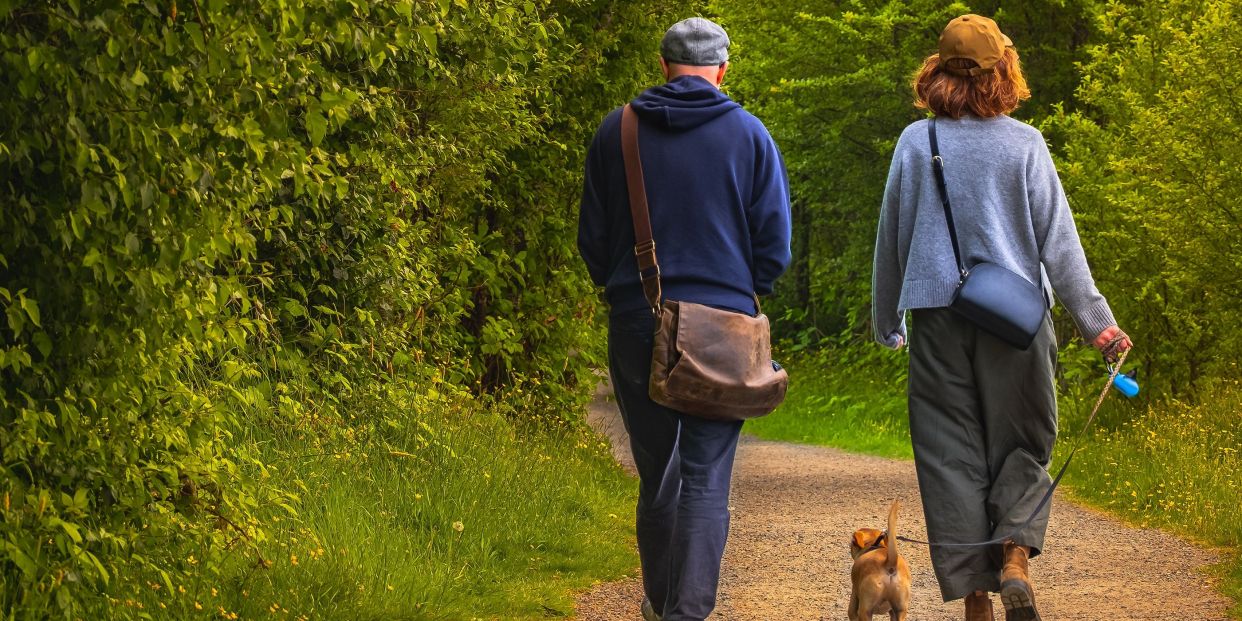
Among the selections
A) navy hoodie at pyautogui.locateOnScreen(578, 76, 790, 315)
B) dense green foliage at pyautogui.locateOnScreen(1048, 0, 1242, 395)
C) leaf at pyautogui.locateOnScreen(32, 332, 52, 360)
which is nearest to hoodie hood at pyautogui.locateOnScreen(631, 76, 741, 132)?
navy hoodie at pyautogui.locateOnScreen(578, 76, 790, 315)

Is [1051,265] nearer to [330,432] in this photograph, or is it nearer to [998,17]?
[330,432]

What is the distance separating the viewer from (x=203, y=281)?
4359mm

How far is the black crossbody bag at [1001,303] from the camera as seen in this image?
15.9ft

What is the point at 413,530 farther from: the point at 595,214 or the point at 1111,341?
the point at 1111,341

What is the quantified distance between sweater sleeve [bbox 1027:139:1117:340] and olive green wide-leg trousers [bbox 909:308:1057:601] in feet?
0.39

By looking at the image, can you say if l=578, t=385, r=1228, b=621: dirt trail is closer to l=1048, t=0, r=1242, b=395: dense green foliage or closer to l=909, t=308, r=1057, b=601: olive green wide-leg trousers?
l=909, t=308, r=1057, b=601: olive green wide-leg trousers

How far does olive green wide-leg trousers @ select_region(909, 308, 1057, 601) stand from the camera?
196 inches

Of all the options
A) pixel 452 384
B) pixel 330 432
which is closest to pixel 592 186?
pixel 330 432

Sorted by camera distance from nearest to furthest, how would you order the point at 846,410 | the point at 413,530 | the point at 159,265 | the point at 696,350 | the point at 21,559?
the point at 21,559 → the point at 159,265 → the point at 696,350 → the point at 413,530 → the point at 846,410

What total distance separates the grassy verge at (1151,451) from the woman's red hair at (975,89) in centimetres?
228

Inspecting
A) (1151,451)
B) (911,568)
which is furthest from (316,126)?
(1151,451)

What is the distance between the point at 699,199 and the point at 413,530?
241 cm

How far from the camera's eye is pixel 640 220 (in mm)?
4648

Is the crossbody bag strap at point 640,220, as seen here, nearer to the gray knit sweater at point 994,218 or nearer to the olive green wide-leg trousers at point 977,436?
the gray knit sweater at point 994,218
